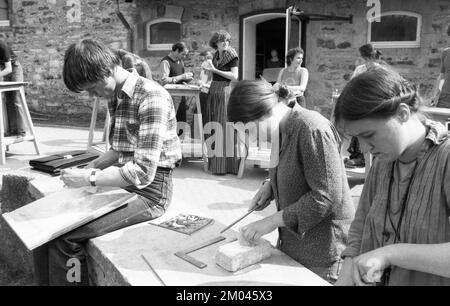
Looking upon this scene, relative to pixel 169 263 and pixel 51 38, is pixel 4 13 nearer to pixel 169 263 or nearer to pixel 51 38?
pixel 51 38

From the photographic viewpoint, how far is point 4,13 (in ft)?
38.4

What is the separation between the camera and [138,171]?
2.30m

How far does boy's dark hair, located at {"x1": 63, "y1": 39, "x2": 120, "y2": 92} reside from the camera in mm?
2270

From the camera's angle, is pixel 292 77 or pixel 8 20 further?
pixel 8 20

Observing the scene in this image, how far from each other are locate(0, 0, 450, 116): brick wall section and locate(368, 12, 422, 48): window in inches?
4.5

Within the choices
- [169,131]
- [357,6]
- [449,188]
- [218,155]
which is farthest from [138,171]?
[357,6]

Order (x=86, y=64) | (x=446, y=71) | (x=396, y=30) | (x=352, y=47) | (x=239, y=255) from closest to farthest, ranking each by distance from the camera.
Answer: (x=239, y=255)
(x=86, y=64)
(x=446, y=71)
(x=396, y=30)
(x=352, y=47)

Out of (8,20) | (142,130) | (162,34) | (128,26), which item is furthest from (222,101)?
(8,20)

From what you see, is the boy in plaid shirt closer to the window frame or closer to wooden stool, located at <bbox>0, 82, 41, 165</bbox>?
wooden stool, located at <bbox>0, 82, 41, 165</bbox>

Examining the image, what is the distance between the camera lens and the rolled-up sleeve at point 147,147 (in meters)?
2.31

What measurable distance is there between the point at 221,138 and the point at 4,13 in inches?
352

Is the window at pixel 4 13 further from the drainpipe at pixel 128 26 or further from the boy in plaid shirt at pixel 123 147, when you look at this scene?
the boy in plaid shirt at pixel 123 147

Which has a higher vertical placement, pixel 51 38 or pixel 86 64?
pixel 51 38

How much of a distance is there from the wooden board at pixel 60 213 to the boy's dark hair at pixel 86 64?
592 millimetres
